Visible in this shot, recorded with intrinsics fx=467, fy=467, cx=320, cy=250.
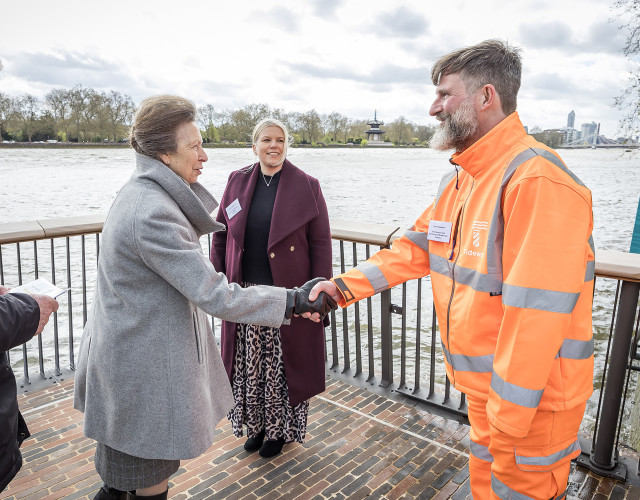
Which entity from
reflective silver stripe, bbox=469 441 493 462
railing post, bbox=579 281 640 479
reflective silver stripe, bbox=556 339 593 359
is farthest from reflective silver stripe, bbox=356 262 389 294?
railing post, bbox=579 281 640 479

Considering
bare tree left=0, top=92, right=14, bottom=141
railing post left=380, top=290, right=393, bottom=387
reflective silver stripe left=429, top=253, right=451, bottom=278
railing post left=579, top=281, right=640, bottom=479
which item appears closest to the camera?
reflective silver stripe left=429, top=253, right=451, bottom=278

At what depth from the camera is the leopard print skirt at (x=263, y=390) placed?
3027mm

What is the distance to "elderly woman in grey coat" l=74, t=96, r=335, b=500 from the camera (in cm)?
173

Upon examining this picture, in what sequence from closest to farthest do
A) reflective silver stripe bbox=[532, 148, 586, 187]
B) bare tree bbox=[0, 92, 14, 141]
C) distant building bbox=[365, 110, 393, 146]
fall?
reflective silver stripe bbox=[532, 148, 586, 187]
bare tree bbox=[0, 92, 14, 141]
distant building bbox=[365, 110, 393, 146]

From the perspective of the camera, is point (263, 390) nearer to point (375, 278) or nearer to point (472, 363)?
point (375, 278)

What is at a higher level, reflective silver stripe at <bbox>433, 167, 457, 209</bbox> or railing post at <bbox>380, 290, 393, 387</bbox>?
reflective silver stripe at <bbox>433, 167, 457, 209</bbox>

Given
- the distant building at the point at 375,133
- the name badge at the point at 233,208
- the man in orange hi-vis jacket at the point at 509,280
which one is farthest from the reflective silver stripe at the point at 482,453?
the distant building at the point at 375,133

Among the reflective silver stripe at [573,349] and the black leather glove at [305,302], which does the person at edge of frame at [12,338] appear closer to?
the black leather glove at [305,302]

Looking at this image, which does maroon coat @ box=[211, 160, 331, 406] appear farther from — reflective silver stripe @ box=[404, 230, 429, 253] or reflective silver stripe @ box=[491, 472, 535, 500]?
reflective silver stripe @ box=[491, 472, 535, 500]

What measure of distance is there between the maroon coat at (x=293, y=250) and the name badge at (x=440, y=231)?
3.57 ft

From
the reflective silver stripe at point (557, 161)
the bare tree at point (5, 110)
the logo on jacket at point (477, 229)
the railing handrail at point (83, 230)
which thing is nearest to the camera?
the reflective silver stripe at point (557, 161)

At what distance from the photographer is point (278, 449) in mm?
3100

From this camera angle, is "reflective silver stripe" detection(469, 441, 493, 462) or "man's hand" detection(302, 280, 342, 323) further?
"man's hand" detection(302, 280, 342, 323)

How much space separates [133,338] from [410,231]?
1362mm
